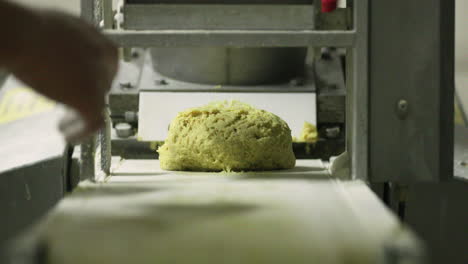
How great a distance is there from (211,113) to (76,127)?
0.57 m

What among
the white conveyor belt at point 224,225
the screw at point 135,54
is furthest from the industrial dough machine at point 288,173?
the screw at point 135,54

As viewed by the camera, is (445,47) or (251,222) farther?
(445,47)

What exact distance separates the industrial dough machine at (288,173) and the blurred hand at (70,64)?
170 mm

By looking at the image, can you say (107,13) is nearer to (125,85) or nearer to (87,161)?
(87,161)

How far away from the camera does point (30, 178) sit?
1.76 meters

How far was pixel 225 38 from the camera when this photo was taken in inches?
48.6

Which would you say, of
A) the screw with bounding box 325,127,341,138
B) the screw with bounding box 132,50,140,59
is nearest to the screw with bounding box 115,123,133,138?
the screw with bounding box 132,50,140,59

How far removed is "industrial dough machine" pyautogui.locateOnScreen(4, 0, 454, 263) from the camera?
0.81 meters

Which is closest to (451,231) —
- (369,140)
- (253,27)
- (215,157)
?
(369,140)

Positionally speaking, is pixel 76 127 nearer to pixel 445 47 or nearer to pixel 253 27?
pixel 253 27

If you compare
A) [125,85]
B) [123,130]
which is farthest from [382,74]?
[125,85]

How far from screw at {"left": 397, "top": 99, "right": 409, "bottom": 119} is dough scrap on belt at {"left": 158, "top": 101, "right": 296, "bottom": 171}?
0.90ft

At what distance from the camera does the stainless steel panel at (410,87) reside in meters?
1.30

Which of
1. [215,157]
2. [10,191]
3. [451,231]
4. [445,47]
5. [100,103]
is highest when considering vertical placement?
[445,47]
